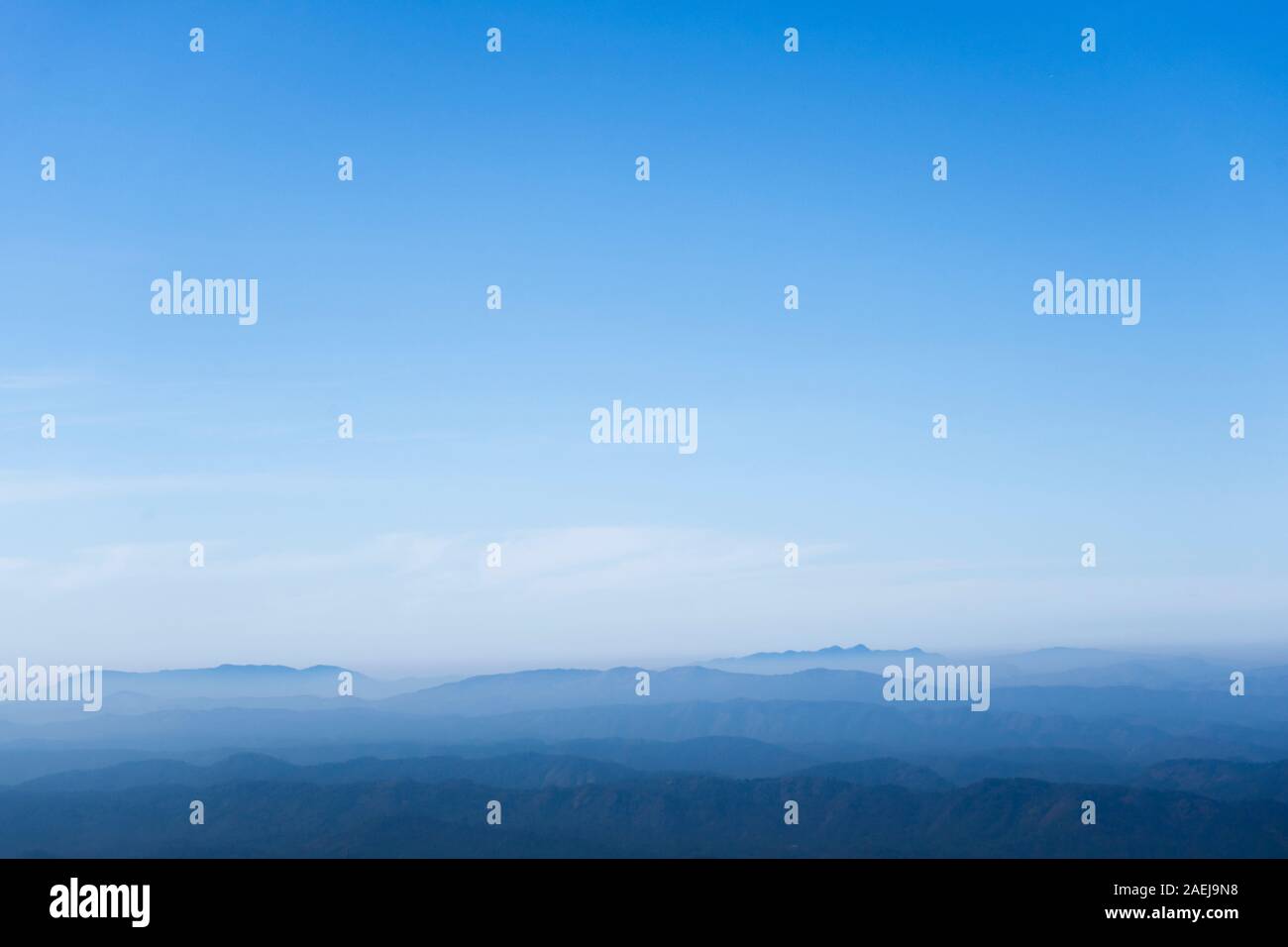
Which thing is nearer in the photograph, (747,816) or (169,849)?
(169,849)

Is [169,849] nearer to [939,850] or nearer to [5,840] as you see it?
[5,840]

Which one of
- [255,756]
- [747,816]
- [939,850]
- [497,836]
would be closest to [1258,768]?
[939,850]
